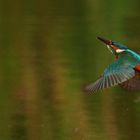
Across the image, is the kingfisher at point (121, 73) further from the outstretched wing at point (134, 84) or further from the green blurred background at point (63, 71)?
the green blurred background at point (63, 71)

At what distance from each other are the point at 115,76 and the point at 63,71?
8.01ft

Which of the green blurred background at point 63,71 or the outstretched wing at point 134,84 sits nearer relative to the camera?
the outstretched wing at point 134,84

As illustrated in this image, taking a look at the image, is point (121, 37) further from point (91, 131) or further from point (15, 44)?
point (91, 131)

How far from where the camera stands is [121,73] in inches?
142

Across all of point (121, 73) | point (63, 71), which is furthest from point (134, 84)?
point (63, 71)

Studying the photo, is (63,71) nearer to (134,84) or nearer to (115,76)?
(134,84)

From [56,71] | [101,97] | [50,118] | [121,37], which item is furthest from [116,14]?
[50,118]

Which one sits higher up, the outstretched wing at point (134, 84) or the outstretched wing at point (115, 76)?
the outstretched wing at point (115, 76)

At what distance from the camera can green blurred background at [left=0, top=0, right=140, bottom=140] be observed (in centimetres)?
476

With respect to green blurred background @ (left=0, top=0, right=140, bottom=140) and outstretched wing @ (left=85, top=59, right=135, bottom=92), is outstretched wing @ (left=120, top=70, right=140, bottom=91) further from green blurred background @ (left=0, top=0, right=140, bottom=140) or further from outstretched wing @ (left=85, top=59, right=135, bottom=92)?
green blurred background @ (left=0, top=0, right=140, bottom=140)

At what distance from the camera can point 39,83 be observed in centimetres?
573

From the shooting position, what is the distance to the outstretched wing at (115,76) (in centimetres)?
346

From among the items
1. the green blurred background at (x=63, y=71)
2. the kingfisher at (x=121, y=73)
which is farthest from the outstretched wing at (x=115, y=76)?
the green blurred background at (x=63, y=71)

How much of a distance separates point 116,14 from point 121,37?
143 cm
